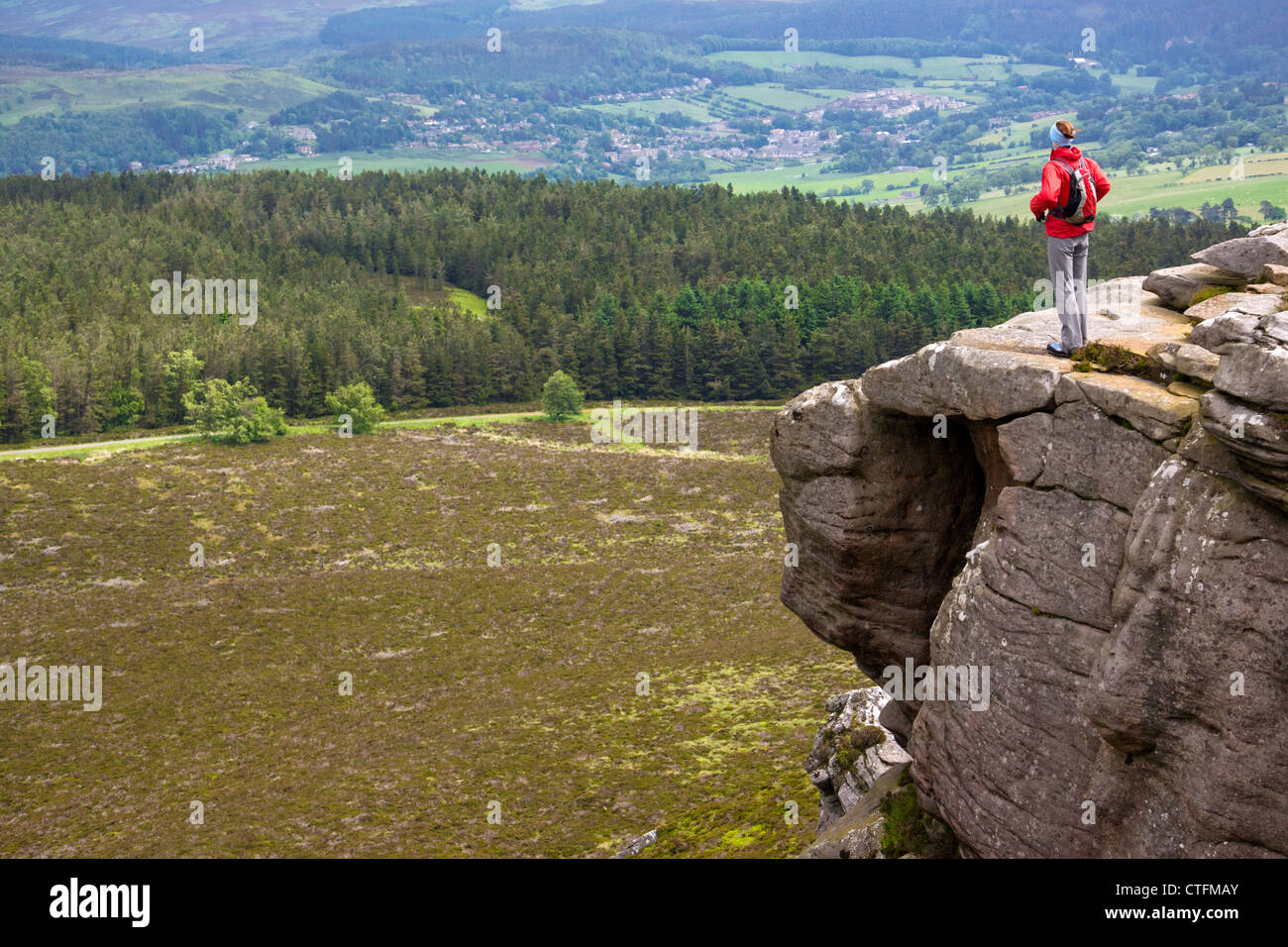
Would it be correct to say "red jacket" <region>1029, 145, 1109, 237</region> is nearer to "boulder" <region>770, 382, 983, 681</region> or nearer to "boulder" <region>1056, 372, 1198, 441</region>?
"boulder" <region>1056, 372, 1198, 441</region>

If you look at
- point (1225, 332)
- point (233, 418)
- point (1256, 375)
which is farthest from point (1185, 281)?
point (233, 418)

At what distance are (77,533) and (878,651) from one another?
83694 mm

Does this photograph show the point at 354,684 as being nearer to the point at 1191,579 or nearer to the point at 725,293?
the point at 1191,579

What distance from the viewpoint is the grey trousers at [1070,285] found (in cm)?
2478

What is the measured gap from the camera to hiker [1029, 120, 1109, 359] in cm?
2486

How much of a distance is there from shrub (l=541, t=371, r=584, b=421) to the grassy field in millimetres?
18612

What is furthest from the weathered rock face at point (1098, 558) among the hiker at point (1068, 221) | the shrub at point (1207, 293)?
the hiker at point (1068, 221)

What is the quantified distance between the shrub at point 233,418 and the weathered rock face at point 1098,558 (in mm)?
111347

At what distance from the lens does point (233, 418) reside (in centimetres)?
13138

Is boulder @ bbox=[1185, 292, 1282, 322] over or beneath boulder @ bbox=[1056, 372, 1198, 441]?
over

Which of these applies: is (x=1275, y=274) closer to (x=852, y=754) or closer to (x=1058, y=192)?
(x=1058, y=192)

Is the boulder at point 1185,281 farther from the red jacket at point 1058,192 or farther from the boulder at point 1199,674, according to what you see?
the boulder at point 1199,674

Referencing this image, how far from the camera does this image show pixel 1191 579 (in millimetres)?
20297

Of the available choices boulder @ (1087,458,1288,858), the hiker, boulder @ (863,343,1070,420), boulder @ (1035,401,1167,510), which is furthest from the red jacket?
boulder @ (1087,458,1288,858)
